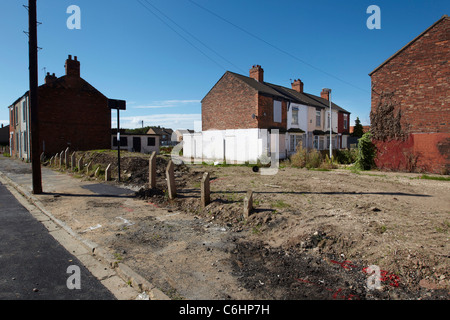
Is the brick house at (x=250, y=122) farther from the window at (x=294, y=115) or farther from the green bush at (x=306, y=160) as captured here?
the green bush at (x=306, y=160)

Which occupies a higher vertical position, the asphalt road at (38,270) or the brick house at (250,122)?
the brick house at (250,122)

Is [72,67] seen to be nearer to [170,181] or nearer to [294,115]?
[294,115]

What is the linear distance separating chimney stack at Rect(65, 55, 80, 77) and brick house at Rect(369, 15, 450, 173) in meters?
26.2

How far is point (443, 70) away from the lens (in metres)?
13.9

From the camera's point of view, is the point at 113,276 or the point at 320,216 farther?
the point at 320,216

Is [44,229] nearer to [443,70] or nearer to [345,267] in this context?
[345,267]

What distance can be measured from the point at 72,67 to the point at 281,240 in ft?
94.1

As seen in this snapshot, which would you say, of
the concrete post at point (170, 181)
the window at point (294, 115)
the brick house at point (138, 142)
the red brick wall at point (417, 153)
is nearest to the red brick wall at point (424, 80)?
the red brick wall at point (417, 153)

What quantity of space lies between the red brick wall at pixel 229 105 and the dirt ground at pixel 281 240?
1584 centimetres

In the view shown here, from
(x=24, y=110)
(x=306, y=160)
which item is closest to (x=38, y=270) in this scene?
(x=306, y=160)

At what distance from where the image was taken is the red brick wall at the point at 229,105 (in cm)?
2370

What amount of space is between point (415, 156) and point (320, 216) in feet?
40.2

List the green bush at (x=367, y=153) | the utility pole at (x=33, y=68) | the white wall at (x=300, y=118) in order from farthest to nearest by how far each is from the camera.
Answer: the white wall at (x=300, y=118) < the green bush at (x=367, y=153) < the utility pole at (x=33, y=68)
